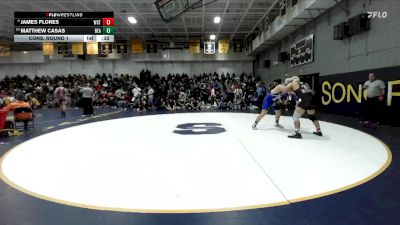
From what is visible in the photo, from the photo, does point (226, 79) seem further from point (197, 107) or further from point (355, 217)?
point (355, 217)

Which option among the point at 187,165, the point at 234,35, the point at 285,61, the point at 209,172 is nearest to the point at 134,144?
the point at 187,165

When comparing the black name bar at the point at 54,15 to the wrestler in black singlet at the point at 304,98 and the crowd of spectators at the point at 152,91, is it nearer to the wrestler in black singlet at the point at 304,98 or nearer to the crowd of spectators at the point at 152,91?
the crowd of spectators at the point at 152,91

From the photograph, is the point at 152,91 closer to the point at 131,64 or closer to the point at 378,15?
the point at 378,15

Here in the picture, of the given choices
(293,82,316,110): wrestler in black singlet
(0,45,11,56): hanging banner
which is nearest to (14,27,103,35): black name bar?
(293,82,316,110): wrestler in black singlet

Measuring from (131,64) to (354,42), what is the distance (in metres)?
21.7

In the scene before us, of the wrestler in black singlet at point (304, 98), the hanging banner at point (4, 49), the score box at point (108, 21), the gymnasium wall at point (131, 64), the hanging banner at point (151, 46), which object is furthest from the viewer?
the gymnasium wall at point (131, 64)

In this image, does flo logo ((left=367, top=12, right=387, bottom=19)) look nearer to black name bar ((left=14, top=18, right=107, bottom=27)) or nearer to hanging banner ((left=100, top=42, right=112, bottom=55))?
black name bar ((left=14, top=18, right=107, bottom=27))

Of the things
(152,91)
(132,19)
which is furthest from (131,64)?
(152,91)

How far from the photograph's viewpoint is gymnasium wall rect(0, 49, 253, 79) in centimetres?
2795

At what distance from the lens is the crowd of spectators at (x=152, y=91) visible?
1716cm
